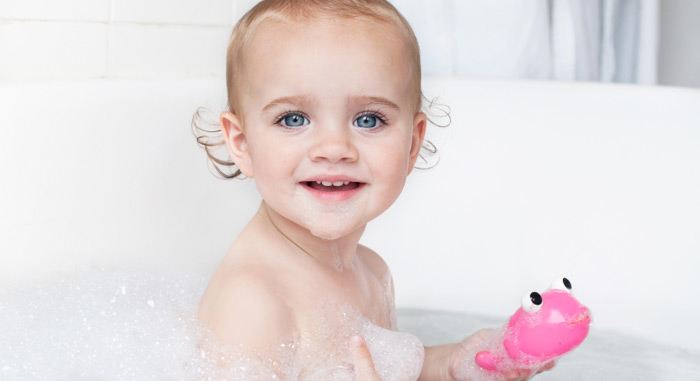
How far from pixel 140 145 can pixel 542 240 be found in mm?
674

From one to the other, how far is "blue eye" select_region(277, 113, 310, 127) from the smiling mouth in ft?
0.19

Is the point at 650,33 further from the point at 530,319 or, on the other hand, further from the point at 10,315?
the point at 10,315

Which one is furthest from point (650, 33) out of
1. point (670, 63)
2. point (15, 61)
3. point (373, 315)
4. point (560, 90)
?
point (15, 61)

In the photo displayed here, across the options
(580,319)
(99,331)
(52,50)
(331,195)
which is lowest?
(99,331)

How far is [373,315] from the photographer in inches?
40.0

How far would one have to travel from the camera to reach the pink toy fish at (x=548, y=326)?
0.85 metres

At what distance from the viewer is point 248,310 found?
0.82m

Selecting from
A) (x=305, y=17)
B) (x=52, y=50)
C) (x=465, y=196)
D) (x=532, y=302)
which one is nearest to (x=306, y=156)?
(x=305, y=17)

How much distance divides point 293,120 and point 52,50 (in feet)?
2.84

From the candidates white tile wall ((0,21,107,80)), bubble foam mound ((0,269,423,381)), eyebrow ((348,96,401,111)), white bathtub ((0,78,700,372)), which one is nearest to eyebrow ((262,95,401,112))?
eyebrow ((348,96,401,111))

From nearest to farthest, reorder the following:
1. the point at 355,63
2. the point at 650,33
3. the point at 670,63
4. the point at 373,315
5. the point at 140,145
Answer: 1. the point at 355,63
2. the point at 373,315
3. the point at 140,145
4. the point at 650,33
5. the point at 670,63

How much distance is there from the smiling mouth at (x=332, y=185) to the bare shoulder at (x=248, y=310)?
11cm

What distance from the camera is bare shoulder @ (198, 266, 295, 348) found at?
820mm

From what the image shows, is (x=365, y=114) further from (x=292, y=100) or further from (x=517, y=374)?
(x=517, y=374)
